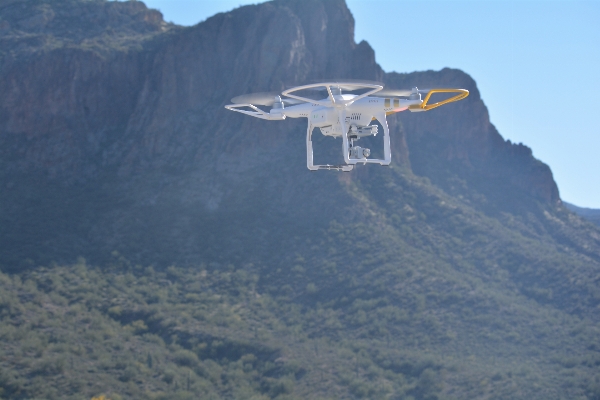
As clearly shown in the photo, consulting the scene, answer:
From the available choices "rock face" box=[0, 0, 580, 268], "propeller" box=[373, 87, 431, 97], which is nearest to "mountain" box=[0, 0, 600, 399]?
"rock face" box=[0, 0, 580, 268]

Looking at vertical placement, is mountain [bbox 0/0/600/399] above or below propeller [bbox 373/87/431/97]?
below

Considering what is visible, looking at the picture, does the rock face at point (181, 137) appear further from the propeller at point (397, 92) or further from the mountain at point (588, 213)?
the propeller at point (397, 92)

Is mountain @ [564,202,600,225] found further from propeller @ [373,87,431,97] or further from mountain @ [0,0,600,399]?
propeller @ [373,87,431,97]

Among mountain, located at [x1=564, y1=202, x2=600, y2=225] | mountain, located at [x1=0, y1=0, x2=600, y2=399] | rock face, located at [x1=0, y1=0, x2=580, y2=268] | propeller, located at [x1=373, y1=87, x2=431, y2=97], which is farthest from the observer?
mountain, located at [x1=564, y1=202, x2=600, y2=225]

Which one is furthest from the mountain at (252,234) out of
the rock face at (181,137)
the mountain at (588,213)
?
the mountain at (588,213)

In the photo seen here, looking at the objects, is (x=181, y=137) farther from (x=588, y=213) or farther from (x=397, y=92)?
(x=588, y=213)

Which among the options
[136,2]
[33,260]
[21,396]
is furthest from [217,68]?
[21,396]

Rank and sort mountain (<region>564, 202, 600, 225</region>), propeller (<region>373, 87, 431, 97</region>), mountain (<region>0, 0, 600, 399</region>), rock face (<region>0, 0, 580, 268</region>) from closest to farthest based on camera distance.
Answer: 1. propeller (<region>373, 87, 431, 97</region>)
2. mountain (<region>0, 0, 600, 399</region>)
3. rock face (<region>0, 0, 580, 268</region>)
4. mountain (<region>564, 202, 600, 225</region>)

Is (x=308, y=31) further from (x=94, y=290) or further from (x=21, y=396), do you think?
(x=21, y=396)
